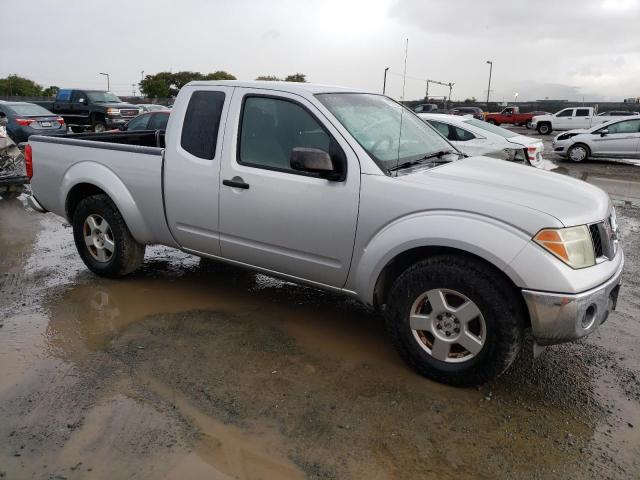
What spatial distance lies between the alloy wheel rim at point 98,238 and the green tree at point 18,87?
99.8m

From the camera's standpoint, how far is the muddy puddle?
105 inches

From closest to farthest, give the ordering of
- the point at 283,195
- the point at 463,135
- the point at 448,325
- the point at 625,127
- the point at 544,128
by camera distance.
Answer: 1. the point at 448,325
2. the point at 283,195
3. the point at 463,135
4. the point at 625,127
5. the point at 544,128

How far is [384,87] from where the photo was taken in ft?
15.7

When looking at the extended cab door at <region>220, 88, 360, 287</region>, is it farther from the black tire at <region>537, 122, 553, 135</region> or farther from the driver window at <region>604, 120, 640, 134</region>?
the black tire at <region>537, 122, 553, 135</region>

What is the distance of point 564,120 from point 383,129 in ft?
109

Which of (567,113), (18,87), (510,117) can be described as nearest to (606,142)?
(567,113)

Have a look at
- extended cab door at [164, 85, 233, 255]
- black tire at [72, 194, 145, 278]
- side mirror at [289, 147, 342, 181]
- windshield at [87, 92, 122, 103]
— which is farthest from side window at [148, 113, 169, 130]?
windshield at [87, 92, 122, 103]

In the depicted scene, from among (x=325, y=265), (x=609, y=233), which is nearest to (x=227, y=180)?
(x=325, y=265)

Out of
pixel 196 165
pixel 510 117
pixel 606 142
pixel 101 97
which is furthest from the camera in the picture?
pixel 510 117

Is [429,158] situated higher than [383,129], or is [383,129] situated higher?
[383,129]

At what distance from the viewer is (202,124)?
4.21 m

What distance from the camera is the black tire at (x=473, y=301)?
9.96ft

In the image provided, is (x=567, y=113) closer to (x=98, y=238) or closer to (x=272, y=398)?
(x=98, y=238)

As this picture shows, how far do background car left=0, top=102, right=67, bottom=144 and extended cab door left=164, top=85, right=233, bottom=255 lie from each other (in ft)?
40.4
